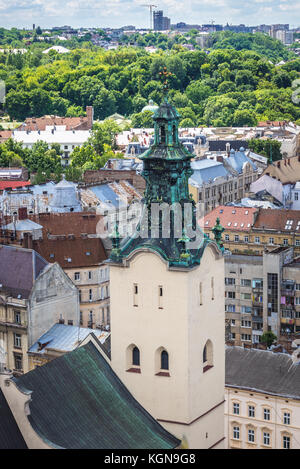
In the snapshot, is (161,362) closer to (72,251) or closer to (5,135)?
(72,251)

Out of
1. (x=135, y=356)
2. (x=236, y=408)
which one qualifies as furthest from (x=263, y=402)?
(x=135, y=356)

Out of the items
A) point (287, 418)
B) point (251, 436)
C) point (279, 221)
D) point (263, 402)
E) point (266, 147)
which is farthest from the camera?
point (266, 147)

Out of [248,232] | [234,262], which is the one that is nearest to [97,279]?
[234,262]

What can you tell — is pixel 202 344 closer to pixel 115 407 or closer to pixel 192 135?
pixel 115 407

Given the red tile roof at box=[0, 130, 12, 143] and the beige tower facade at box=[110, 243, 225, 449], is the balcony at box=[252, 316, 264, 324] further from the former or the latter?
the red tile roof at box=[0, 130, 12, 143]

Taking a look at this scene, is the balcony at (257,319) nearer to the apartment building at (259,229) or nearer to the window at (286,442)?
the apartment building at (259,229)

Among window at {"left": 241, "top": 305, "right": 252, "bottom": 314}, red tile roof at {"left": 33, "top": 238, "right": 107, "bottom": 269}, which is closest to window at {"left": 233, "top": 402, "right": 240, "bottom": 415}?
red tile roof at {"left": 33, "top": 238, "right": 107, "bottom": 269}

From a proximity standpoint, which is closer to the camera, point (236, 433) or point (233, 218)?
point (236, 433)
